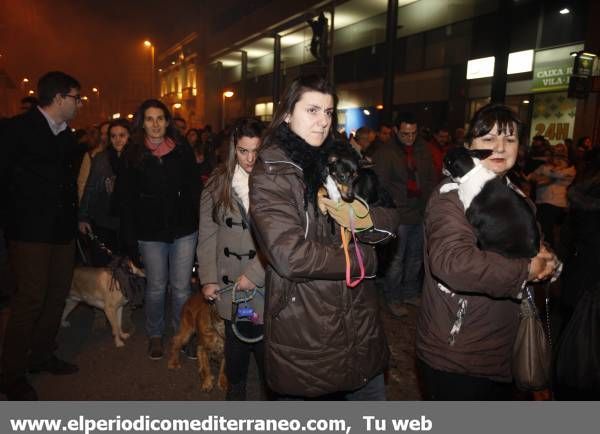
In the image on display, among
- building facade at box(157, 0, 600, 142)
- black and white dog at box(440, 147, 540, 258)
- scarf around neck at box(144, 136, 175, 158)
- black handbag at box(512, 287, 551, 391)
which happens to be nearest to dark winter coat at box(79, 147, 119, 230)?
scarf around neck at box(144, 136, 175, 158)

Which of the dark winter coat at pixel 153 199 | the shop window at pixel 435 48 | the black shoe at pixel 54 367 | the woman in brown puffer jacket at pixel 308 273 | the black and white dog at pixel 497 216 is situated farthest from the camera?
the shop window at pixel 435 48

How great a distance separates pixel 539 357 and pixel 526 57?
16529 millimetres

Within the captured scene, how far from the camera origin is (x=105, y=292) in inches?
185

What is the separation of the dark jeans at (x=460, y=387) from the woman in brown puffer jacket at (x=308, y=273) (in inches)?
13.0

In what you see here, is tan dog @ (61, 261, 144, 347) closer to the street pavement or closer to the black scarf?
the street pavement

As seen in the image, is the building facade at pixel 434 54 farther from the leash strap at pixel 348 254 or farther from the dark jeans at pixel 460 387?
the leash strap at pixel 348 254

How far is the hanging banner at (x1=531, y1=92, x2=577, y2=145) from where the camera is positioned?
14.6m

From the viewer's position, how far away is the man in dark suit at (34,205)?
3.47m

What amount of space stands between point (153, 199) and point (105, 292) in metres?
1.29

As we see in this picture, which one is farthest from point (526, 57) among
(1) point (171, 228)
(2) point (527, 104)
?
(1) point (171, 228)

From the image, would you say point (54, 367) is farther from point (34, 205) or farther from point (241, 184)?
point (241, 184)

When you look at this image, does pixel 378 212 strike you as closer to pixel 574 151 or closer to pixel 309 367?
pixel 309 367

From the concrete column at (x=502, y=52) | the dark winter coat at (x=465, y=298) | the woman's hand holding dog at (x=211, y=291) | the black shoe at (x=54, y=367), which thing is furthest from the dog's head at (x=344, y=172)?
the concrete column at (x=502, y=52)

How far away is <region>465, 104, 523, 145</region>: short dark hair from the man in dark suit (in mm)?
3143
